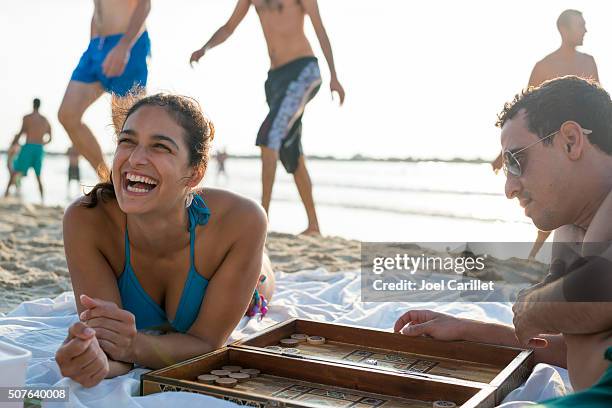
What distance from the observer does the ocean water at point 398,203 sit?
363 inches

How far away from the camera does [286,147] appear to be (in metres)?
6.65

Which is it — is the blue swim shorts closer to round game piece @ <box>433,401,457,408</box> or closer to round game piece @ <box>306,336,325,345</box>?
round game piece @ <box>306,336,325,345</box>

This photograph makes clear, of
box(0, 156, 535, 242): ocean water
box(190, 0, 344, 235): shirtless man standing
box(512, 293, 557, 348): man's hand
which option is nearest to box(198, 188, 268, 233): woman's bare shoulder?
box(0, 156, 535, 242): ocean water

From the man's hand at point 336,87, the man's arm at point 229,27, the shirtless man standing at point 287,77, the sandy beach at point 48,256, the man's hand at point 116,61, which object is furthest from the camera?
the shirtless man standing at point 287,77

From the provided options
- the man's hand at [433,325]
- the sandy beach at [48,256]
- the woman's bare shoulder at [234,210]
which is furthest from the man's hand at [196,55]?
the man's hand at [433,325]

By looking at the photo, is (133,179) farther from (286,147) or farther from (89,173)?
(89,173)

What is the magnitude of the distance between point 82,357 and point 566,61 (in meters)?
5.03

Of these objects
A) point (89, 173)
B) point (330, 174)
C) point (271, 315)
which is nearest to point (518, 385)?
point (271, 315)

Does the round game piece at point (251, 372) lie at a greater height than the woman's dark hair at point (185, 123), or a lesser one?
lesser

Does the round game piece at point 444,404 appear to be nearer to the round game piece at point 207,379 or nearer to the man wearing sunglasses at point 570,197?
the man wearing sunglasses at point 570,197

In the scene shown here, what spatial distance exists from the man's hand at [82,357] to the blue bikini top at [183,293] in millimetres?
528

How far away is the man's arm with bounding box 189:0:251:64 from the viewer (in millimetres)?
6159
